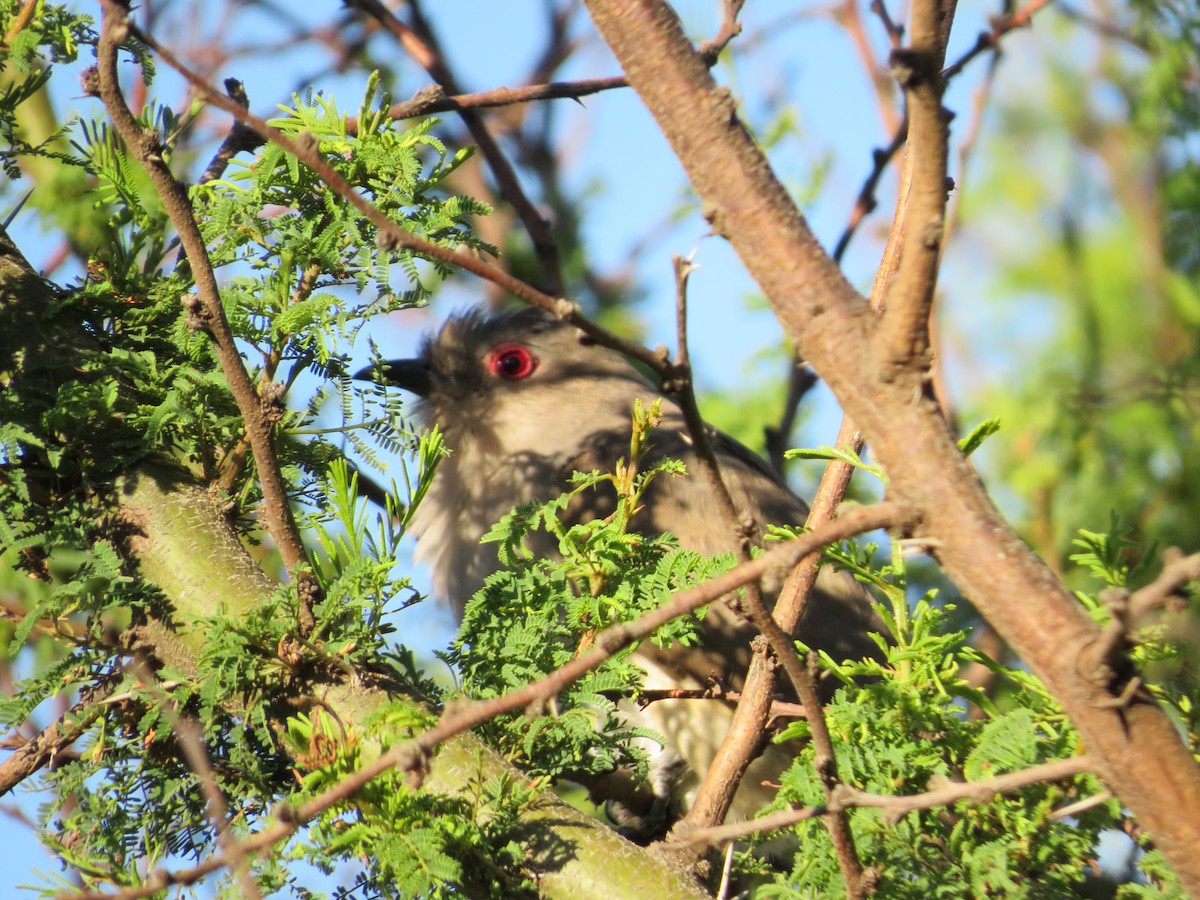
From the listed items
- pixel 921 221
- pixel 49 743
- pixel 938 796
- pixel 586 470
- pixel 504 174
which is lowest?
pixel 938 796

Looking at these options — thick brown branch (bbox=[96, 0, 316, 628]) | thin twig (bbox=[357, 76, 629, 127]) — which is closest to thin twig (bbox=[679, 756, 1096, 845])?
thick brown branch (bbox=[96, 0, 316, 628])

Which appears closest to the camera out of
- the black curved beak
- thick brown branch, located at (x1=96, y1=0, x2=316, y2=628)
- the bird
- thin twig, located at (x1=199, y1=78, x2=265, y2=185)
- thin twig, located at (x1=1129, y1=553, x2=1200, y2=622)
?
thin twig, located at (x1=1129, y1=553, x2=1200, y2=622)

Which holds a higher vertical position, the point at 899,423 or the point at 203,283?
the point at 203,283

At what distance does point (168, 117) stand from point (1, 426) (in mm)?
928

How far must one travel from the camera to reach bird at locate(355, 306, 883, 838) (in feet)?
13.2

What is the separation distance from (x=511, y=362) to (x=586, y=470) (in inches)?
45.3

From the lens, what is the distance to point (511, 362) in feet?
17.3

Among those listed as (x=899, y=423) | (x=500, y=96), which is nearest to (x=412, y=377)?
(x=500, y=96)

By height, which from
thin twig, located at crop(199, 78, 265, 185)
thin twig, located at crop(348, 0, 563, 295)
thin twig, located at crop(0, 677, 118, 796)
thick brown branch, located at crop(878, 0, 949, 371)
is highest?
thin twig, located at crop(348, 0, 563, 295)

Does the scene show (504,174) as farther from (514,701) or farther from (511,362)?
(514,701)

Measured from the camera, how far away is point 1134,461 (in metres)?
5.44

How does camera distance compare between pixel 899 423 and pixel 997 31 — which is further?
pixel 997 31

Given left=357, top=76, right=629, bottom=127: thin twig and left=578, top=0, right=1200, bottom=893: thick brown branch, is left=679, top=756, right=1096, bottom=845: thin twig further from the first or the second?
left=357, top=76, right=629, bottom=127: thin twig

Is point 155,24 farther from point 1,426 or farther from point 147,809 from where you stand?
point 147,809
